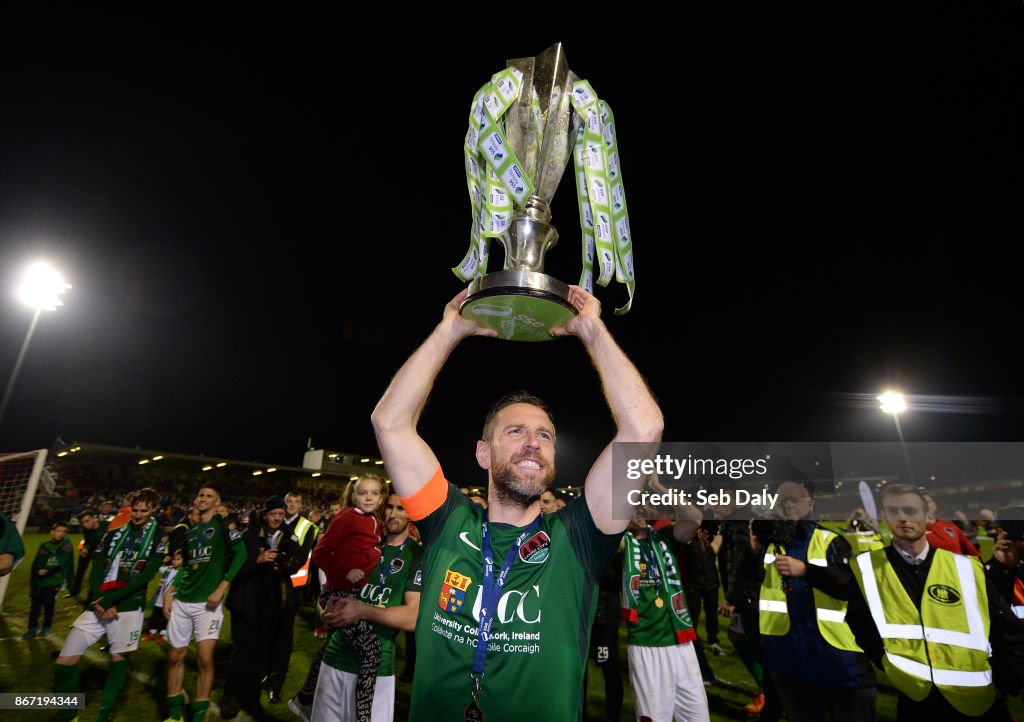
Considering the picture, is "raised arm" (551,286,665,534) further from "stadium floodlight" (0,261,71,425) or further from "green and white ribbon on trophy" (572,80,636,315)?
"stadium floodlight" (0,261,71,425)

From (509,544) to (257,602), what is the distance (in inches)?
242

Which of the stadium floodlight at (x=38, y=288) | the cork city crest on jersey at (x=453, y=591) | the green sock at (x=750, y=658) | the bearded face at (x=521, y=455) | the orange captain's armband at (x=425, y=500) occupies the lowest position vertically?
the green sock at (x=750, y=658)

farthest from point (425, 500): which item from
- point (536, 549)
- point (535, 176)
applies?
point (535, 176)

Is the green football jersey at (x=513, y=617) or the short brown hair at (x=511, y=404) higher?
the short brown hair at (x=511, y=404)

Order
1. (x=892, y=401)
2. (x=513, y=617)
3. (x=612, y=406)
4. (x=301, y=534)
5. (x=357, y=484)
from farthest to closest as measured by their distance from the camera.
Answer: (x=892, y=401) < (x=301, y=534) < (x=357, y=484) < (x=612, y=406) < (x=513, y=617)

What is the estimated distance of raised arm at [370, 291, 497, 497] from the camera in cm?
261

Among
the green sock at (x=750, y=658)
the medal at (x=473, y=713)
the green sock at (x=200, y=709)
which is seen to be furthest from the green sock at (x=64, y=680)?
the green sock at (x=750, y=658)

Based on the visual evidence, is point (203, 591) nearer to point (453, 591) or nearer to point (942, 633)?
point (453, 591)

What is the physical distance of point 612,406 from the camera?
2.54m

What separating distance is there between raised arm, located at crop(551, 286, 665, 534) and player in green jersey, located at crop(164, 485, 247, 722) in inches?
252

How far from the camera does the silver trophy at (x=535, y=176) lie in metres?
2.59

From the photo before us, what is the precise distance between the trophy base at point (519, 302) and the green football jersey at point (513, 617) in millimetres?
977

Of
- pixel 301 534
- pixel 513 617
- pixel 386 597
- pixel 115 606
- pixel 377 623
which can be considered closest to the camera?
pixel 513 617

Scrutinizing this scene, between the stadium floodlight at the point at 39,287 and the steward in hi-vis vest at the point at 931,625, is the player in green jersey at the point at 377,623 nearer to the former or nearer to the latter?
→ the steward in hi-vis vest at the point at 931,625
